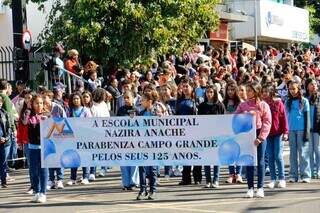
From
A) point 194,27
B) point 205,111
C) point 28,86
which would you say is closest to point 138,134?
point 205,111

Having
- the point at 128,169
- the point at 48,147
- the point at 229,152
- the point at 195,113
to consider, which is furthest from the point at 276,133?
the point at 48,147

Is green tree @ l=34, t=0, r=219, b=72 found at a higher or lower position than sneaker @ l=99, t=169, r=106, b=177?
higher

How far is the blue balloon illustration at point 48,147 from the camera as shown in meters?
12.3

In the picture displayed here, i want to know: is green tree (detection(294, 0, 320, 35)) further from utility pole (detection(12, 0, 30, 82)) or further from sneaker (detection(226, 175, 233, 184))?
sneaker (detection(226, 175, 233, 184))

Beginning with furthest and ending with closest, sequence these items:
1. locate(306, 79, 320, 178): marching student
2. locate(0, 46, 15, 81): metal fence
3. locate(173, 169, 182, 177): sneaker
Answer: locate(0, 46, 15, 81): metal fence → locate(173, 169, 182, 177): sneaker → locate(306, 79, 320, 178): marching student

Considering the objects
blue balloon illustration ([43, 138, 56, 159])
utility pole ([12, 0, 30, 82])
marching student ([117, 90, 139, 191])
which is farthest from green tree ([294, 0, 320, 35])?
blue balloon illustration ([43, 138, 56, 159])

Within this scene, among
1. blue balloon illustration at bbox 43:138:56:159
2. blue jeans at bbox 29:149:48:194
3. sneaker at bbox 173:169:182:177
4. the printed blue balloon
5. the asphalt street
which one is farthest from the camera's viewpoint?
sneaker at bbox 173:169:182:177

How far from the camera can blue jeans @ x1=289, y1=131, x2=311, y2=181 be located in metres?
13.5

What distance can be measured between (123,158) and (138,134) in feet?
1.58

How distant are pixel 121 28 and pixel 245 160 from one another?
984 centimetres

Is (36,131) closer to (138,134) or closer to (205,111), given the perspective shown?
(138,134)

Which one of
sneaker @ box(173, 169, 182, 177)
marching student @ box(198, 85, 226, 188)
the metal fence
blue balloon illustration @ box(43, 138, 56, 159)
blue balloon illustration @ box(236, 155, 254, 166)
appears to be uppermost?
the metal fence

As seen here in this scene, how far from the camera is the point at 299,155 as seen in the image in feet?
44.6

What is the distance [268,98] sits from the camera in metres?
13.0
